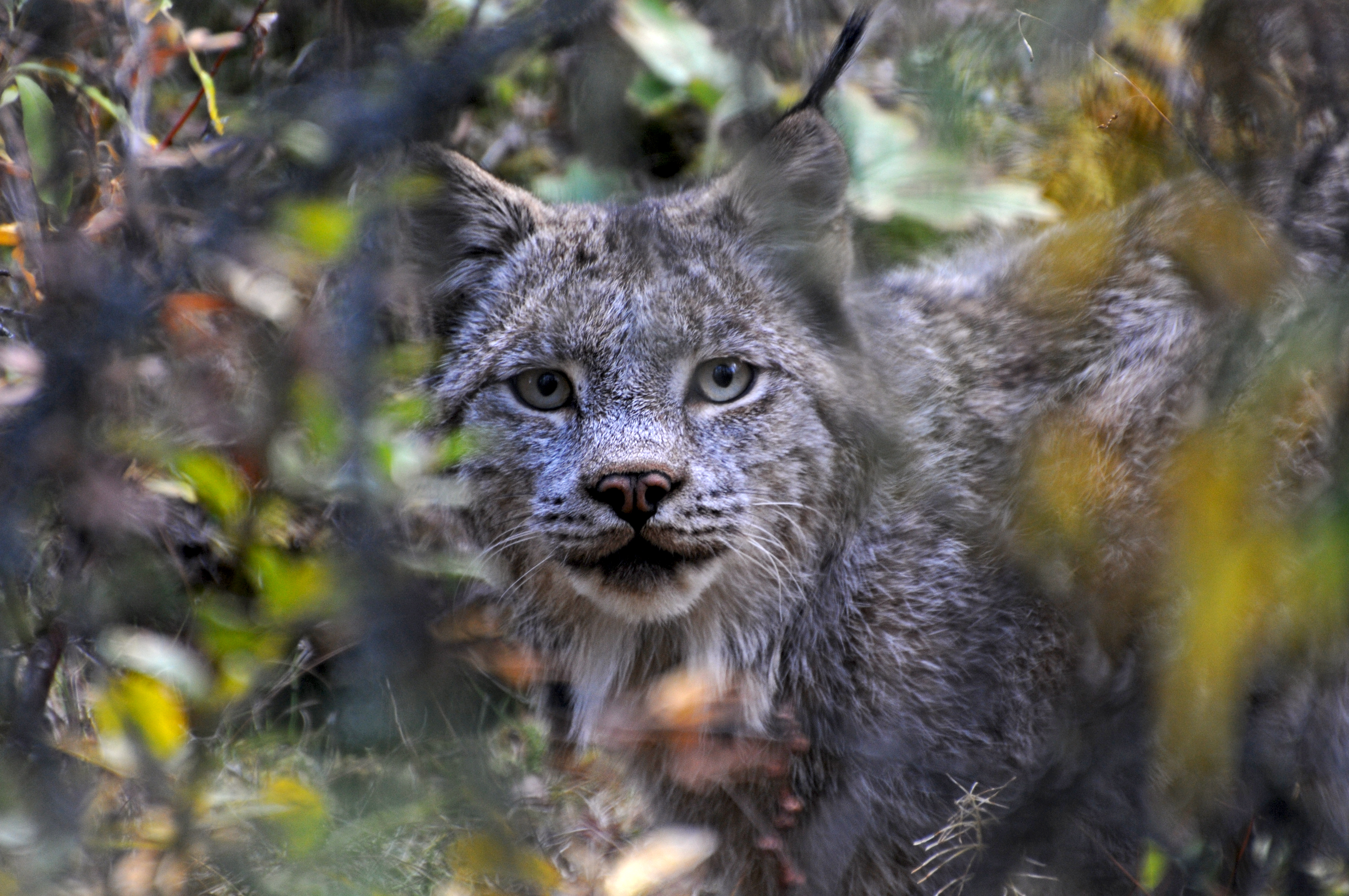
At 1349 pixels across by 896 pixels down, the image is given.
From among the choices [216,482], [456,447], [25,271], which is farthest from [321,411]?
[25,271]

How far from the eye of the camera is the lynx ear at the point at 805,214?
3.23 metres

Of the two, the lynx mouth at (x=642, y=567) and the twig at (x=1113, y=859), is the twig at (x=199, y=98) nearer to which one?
the lynx mouth at (x=642, y=567)

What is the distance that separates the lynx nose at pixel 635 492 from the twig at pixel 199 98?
5.90 feet

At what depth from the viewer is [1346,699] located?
9.81 feet

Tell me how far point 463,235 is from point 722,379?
1.04 m

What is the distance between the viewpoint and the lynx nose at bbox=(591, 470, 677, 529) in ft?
9.77

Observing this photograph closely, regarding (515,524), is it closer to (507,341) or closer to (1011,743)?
(507,341)

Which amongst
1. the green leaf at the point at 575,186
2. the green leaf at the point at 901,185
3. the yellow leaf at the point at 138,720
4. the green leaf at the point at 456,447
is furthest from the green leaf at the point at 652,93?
the yellow leaf at the point at 138,720

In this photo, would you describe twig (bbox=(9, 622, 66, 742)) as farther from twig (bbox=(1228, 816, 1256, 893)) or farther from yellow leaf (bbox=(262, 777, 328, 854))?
twig (bbox=(1228, 816, 1256, 893))

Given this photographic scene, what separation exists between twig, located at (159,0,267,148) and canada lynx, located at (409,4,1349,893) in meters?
0.85

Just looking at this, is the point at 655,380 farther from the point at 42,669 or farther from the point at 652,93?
the point at 652,93

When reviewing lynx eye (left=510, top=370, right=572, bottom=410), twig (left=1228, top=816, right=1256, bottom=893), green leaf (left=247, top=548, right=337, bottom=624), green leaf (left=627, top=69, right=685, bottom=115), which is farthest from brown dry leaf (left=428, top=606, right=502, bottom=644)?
green leaf (left=627, top=69, right=685, bottom=115)

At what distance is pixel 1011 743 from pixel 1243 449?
1.83m

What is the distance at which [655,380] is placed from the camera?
10.8ft
